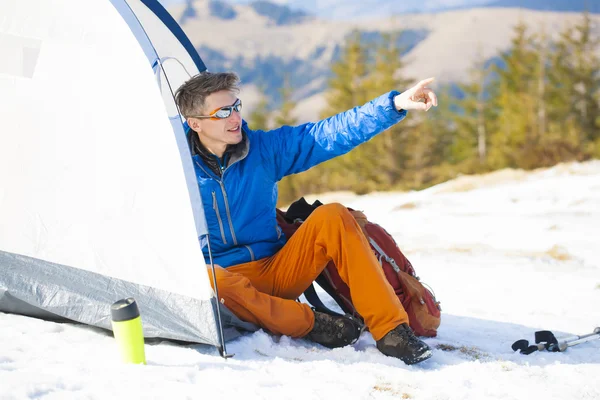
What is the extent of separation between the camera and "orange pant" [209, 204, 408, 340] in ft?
10.4

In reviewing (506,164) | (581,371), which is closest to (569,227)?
(581,371)

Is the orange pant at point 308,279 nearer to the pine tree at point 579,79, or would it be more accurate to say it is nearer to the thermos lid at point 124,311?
the thermos lid at point 124,311

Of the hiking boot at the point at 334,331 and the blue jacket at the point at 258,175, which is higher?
the blue jacket at the point at 258,175

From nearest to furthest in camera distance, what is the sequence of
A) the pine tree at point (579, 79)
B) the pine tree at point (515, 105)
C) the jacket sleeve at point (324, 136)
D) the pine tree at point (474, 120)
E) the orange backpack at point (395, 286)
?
the jacket sleeve at point (324, 136)
the orange backpack at point (395, 286)
the pine tree at point (515, 105)
the pine tree at point (579, 79)
the pine tree at point (474, 120)

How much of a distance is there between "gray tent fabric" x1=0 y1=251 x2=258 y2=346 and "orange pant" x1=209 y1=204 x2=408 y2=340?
0.39 ft

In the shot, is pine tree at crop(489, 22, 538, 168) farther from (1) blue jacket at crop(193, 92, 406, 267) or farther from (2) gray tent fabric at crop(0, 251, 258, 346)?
(2) gray tent fabric at crop(0, 251, 258, 346)

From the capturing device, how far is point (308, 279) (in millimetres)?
3514

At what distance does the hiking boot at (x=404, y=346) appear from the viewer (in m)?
3.07

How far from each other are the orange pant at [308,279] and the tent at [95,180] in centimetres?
14

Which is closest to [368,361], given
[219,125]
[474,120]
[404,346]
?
[404,346]

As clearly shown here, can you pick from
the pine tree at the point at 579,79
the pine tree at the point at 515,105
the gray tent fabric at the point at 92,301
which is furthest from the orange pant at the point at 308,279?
the pine tree at the point at 579,79

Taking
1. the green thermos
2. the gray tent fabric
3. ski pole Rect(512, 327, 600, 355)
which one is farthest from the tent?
ski pole Rect(512, 327, 600, 355)

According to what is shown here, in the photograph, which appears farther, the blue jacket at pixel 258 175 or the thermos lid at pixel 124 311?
the blue jacket at pixel 258 175

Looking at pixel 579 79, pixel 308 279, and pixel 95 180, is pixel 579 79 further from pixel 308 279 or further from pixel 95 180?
pixel 95 180
